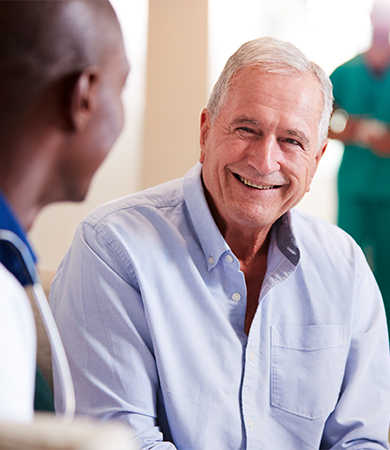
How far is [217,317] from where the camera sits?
0.91m

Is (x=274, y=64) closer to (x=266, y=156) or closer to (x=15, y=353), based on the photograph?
(x=266, y=156)

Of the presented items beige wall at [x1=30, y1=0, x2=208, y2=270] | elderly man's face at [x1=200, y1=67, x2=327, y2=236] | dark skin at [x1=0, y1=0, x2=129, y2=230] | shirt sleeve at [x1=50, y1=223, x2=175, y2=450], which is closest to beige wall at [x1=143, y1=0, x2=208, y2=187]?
beige wall at [x1=30, y1=0, x2=208, y2=270]

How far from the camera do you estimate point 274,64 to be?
37.0 inches

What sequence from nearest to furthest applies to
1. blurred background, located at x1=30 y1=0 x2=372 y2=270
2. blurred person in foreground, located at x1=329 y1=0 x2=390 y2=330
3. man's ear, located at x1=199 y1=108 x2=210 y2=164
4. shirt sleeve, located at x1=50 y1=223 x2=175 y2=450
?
shirt sleeve, located at x1=50 y1=223 x2=175 y2=450
man's ear, located at x1=199 y1=108 x2=210 y2=164
blurred person in foreground, located at x1=329 y1=0 x2=390 y2=330
blurred background, located at x1=30 y1=0 x2=372 y2=270

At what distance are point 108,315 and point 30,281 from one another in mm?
494

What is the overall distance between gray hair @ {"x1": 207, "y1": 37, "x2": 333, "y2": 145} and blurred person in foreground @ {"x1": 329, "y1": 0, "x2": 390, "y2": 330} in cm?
110

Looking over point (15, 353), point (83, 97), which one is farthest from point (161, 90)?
point (15, 353)

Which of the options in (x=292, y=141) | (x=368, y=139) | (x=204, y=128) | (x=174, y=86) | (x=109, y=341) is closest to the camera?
(x=109, y=341)

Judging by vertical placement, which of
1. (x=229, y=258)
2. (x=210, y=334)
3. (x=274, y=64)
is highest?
(x=274, y=64)

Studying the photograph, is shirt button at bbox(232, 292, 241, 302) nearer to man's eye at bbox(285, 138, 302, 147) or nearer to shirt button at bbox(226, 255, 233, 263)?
shirt button at bbox(226, 255, 233, 263)

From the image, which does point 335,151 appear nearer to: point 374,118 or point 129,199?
point 374,118

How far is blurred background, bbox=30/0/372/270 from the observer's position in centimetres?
256

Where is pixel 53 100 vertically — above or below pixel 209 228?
above

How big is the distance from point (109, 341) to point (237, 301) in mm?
229
